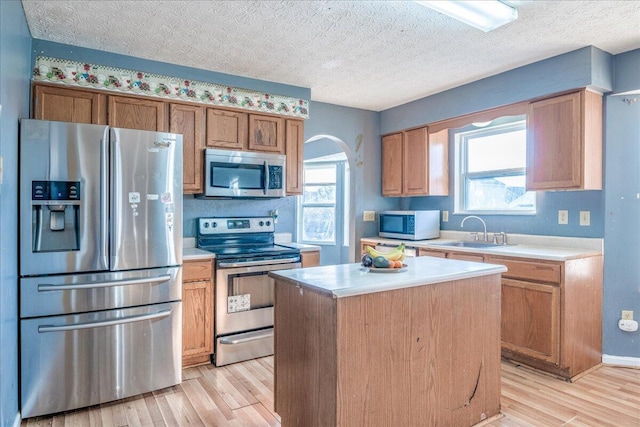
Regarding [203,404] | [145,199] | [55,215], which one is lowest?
[203,404]

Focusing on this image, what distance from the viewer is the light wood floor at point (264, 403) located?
2.22 metres

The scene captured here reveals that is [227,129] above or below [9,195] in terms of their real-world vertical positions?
above

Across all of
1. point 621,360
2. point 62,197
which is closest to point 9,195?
point 62,197

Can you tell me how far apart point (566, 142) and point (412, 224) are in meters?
1.57

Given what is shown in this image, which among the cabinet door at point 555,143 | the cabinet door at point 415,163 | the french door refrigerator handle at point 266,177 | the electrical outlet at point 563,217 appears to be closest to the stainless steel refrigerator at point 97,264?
the french door refrigerator handle at point 266,177

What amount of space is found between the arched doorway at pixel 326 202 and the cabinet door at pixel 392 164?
3.77ft

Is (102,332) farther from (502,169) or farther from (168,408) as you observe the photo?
(502,169)

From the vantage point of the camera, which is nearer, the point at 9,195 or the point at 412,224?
the point at 9,195

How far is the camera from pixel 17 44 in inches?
83.0

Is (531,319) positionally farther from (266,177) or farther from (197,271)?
(197,271)

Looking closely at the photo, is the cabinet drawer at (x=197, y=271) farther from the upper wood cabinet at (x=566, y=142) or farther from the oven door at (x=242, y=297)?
the upper wood cabinet at (x=566, y=142)

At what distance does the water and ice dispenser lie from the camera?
223cm

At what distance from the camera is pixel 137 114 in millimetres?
3041

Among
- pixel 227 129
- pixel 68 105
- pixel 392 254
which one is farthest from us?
pixel 227 129
